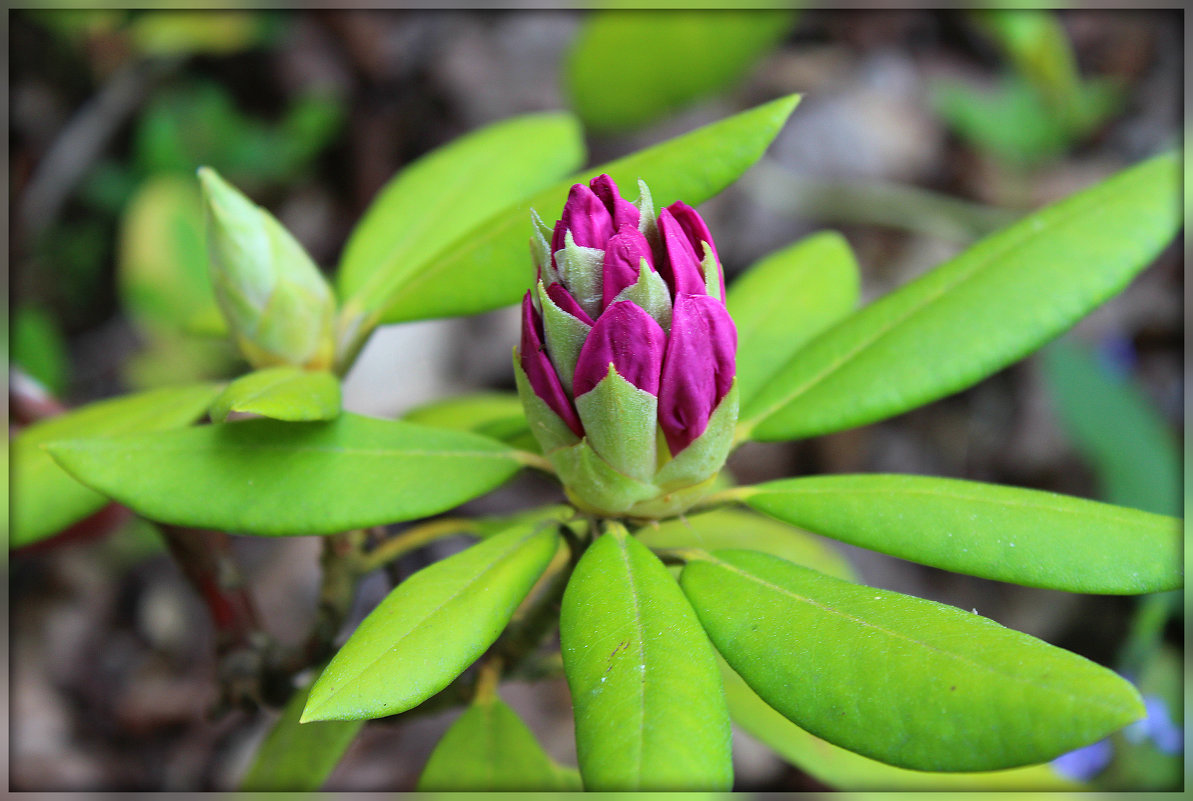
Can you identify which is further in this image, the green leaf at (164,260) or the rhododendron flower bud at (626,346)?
the green leaf at (164,260)

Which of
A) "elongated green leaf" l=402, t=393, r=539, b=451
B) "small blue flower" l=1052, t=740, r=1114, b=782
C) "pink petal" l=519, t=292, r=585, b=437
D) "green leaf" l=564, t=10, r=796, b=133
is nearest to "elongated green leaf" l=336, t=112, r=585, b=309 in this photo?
"elongated green leaf" l=402, t=393, r=539, b=451

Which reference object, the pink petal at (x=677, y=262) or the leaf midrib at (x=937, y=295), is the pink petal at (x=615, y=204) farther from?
the leaf midrib at (x=937, y=295)

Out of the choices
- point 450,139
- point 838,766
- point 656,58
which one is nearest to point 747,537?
point 838,766

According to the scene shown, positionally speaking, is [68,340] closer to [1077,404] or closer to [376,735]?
[376,735]

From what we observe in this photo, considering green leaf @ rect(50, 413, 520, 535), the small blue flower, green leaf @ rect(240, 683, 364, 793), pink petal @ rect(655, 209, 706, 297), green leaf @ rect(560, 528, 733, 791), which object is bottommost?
the small blue flower

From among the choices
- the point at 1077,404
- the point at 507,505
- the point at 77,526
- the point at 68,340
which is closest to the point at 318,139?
the point at 68,340

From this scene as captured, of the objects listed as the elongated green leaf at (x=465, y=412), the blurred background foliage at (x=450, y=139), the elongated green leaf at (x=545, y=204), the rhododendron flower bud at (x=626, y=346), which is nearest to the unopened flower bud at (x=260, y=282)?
the elongated green leaf at (x=545, y=204)

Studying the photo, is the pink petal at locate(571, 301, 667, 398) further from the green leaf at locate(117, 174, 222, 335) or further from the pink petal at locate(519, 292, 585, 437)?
the green leaf at locate(117, 174, 222, 335)
